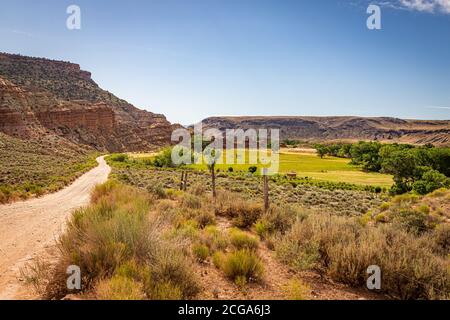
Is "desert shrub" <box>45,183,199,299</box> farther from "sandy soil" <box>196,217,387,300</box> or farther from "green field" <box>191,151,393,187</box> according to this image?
"green field" <box>191,151,393,187</box>

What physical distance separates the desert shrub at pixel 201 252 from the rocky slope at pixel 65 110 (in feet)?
304

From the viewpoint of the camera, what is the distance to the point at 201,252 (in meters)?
7.15

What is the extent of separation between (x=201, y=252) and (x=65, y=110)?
111635 millimetres

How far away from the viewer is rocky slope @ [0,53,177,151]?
88562mm

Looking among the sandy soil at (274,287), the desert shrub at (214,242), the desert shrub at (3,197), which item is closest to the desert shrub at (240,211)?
the desert shrub at (214,242)

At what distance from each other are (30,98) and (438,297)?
376 feet

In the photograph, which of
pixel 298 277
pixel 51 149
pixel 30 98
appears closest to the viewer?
pixel 298 277

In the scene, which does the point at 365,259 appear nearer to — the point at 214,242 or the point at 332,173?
the point at 214,242

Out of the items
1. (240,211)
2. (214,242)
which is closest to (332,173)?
(240,211)
